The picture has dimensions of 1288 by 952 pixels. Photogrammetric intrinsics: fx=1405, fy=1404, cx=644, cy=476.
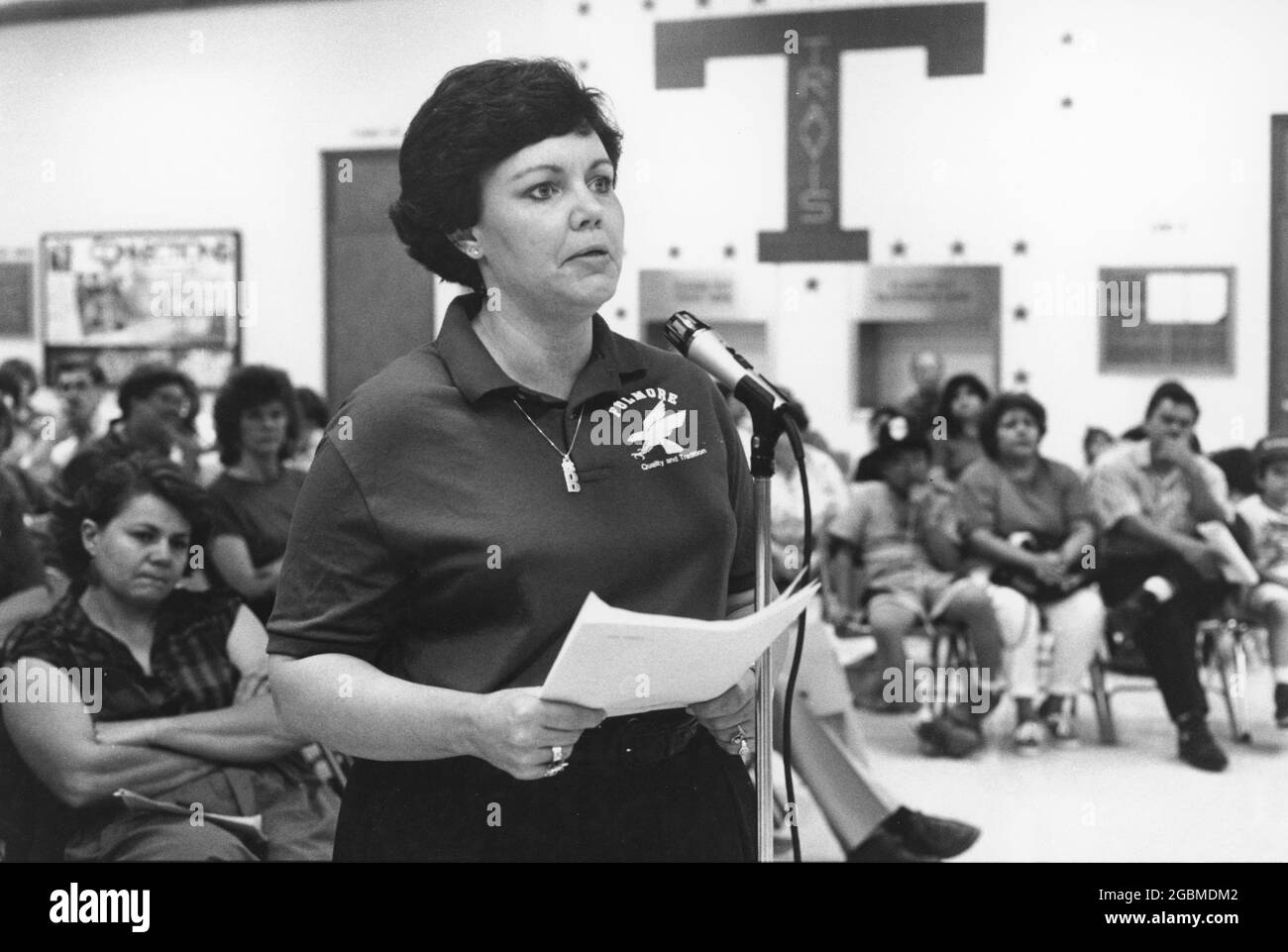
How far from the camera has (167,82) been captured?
3.50 meters

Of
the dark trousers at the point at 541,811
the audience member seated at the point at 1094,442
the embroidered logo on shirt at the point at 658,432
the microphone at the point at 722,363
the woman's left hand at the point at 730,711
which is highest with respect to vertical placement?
the microphone at the point at 722,363

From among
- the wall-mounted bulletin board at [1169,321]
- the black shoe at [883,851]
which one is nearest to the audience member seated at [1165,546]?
the wall-mounted bulletin board at [1169,321]

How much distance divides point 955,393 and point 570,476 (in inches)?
132

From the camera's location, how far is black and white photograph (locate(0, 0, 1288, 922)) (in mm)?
1257

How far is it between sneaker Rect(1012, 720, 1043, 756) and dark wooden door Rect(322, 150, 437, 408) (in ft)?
6.80

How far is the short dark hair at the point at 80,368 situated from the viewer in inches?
148

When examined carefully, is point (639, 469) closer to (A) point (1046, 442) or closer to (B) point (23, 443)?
(B) point (23, 443)

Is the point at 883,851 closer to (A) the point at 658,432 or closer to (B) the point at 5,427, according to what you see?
(A) the point at 658,432

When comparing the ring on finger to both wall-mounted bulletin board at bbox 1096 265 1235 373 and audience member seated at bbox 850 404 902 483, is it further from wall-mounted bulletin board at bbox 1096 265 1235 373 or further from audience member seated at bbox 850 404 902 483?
wall-mounted bulletin board at bbox 1096 265 1235 373

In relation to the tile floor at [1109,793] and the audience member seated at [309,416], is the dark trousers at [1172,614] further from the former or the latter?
the audience member seated at [309,416]

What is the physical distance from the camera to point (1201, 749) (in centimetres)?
387

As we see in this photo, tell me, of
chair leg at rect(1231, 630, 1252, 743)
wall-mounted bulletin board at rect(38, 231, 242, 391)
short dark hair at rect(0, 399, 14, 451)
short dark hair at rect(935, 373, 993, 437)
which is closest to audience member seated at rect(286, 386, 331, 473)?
wall-mounted bulletin board at rect(38, 231, 242, 391)

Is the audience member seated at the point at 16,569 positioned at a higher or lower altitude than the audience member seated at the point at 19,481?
lower

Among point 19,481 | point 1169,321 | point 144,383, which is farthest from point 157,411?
point 1169,321
